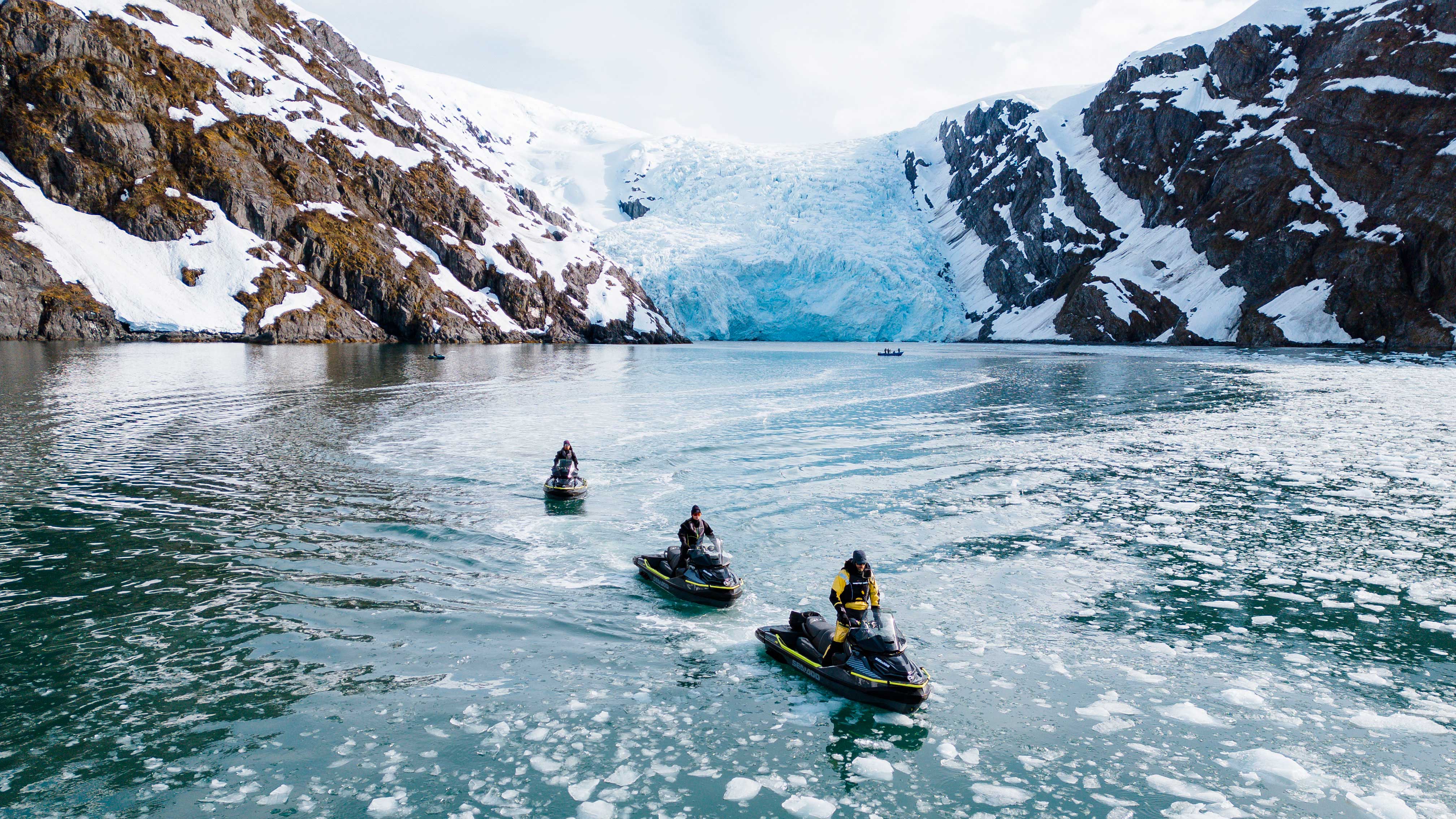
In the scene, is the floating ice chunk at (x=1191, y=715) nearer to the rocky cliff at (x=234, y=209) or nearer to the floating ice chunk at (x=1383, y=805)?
the floating ice chunk at (x=1383, y=805)

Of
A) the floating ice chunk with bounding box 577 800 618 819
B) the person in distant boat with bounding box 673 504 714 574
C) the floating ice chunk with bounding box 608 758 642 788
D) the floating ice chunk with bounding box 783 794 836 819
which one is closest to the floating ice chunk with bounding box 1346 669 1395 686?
the floating ice chunk with bounding box 783 794 836 819

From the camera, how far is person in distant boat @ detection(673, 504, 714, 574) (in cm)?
1639

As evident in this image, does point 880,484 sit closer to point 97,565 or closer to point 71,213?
point 97,565

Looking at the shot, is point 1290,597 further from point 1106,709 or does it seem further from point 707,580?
point 707,580

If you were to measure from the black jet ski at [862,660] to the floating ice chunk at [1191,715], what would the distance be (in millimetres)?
3378

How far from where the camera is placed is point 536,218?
18738cm

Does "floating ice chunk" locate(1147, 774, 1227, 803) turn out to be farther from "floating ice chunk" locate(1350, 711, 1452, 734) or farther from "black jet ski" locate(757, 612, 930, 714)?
"floating ice chunk" locate(1350, 711, 1452, 734)

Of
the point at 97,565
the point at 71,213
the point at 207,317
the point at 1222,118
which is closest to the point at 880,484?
the point at 97,565

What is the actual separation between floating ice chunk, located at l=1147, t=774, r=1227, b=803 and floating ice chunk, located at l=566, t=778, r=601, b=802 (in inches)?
268

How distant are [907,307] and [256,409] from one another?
16853 centimetres

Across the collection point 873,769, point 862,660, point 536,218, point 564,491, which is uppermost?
point 536,218

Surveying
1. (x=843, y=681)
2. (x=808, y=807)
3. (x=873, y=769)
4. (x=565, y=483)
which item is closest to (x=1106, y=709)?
(x=843, y=681)

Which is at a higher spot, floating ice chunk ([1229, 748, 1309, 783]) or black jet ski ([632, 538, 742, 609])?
black jet ski ([632, 538, 742, 609])

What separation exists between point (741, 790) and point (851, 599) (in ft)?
13.6
